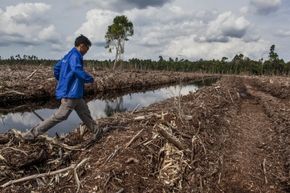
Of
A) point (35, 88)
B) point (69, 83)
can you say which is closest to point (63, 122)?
point (35, 88)

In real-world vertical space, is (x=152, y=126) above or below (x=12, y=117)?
above

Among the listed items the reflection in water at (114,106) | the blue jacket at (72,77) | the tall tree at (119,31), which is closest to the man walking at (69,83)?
the blue jacket at (72,77)

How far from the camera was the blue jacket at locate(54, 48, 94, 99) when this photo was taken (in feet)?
25.8

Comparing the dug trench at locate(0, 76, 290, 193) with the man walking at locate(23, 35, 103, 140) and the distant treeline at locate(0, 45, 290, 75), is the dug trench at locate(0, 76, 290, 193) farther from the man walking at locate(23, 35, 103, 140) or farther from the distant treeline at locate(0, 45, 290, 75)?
the distant treeline at locate(0, 45, 290, 75)

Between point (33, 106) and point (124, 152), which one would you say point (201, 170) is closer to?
point (124, 152)

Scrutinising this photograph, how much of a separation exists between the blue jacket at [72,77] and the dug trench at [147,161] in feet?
3.63

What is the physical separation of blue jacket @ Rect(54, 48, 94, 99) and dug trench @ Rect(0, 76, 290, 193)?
1.11 metres

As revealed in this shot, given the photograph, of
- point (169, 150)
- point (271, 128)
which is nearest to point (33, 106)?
point (271, 128)

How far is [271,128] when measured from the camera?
12734mm

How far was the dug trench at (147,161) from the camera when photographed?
22.6ft

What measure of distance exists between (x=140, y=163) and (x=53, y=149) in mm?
2107

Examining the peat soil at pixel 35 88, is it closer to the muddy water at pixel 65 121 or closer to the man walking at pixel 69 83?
the muddy water at pixel 65 121

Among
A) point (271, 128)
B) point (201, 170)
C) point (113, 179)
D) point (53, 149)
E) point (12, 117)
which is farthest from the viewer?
point (12, 117)

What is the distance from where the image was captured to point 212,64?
303 feet
